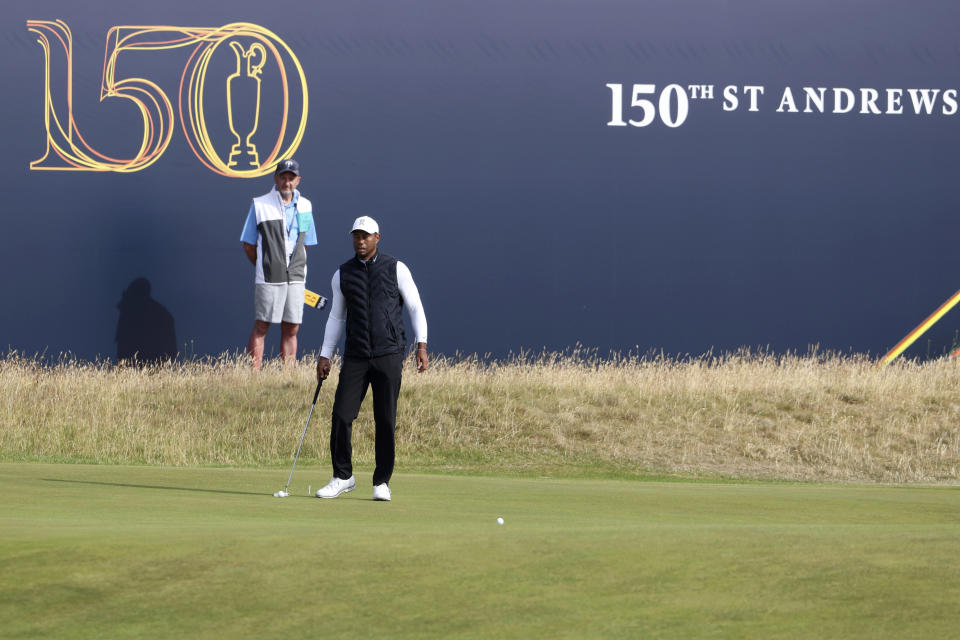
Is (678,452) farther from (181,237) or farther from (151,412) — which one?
(181,237)

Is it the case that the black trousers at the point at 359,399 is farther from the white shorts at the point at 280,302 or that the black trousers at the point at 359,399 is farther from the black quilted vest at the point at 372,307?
the white shorts at the point at 280,302

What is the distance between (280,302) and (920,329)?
861cm

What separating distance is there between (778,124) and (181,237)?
8105mm

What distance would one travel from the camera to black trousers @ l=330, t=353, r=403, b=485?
27.4 ft

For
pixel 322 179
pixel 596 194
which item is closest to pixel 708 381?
pixel 596 194

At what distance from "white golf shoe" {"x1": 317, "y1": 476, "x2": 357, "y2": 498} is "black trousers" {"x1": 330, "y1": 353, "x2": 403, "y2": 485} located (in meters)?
0.05

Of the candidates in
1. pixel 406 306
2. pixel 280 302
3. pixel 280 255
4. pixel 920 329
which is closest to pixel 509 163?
pixel 280 255

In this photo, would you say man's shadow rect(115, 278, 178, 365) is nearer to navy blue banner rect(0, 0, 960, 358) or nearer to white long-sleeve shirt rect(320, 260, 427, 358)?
navy blue banner rect(0, 0, 960, 358)

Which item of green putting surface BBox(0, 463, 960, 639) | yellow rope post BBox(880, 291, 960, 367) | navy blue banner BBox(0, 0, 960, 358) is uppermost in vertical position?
navy blue banner BBox(0, 0, 960, 358)

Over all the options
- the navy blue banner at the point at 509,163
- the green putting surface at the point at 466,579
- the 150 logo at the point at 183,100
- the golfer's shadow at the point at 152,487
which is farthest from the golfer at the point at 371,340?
the 150 logo at the point at 183,100

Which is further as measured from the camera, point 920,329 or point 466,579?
point 920,329

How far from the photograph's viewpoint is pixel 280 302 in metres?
16.4

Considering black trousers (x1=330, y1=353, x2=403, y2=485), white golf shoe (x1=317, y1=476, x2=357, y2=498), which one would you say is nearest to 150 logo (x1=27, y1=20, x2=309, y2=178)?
black trousers (x1=330, y1=353, x2=403, y2=485)

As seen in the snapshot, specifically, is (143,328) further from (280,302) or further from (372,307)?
(372,307)
